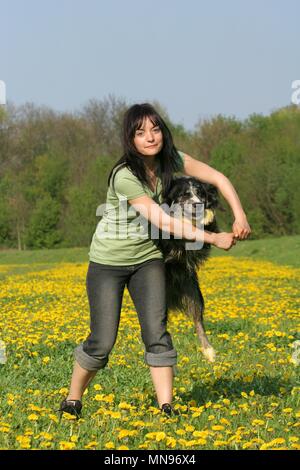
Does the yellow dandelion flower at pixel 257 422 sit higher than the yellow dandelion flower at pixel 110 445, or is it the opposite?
the yellow dandelion flower at pixel 110 445

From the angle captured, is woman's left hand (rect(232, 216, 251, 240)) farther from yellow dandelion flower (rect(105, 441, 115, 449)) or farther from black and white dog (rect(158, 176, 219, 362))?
yellow dandelion flower (rect(105, 441, 115, 449))

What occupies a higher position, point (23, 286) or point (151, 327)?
point (151, 327)

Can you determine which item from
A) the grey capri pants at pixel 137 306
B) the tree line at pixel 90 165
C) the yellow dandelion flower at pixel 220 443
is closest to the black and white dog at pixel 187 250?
the grey capri pants at pixel 137 306

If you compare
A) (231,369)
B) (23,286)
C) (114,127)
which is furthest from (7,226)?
(231,369)

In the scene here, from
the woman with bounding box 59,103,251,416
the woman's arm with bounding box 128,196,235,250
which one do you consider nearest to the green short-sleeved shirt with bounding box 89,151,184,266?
the woman with bounding box 59,103,251,416

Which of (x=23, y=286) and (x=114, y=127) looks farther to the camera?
(x=114, y=127)

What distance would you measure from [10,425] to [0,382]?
1.59m

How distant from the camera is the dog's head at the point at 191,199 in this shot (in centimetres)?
493

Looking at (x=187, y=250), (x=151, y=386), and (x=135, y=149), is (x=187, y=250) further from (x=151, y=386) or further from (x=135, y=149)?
(x=151, y=386)

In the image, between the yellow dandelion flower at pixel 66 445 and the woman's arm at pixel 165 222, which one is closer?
the yellow dandelion flower at pixel 66 445

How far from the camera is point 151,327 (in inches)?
191

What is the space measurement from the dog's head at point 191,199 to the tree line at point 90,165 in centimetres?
3936

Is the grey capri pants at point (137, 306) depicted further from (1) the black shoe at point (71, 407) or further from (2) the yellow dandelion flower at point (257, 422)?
(2) the yellow dandelion flower at point (257, 422)
